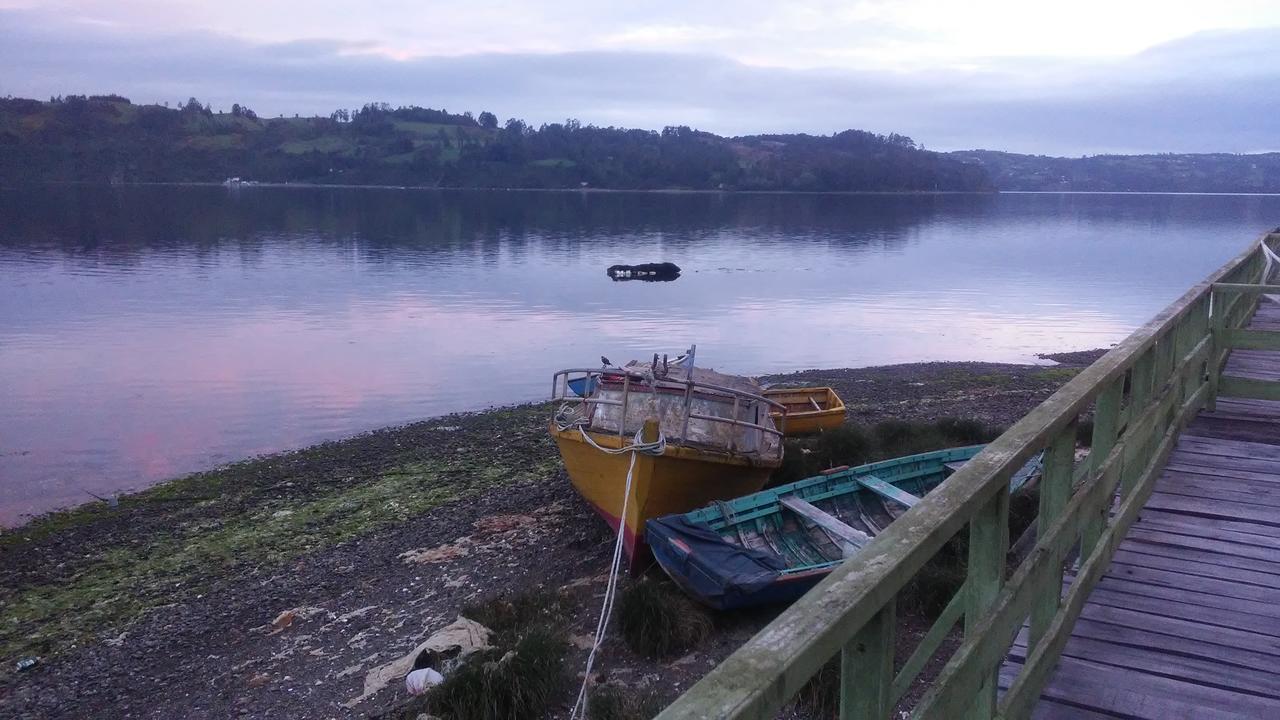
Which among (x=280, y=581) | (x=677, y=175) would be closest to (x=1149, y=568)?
(x=280, y=581)

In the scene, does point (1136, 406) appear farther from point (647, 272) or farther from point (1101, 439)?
point (647, 272)

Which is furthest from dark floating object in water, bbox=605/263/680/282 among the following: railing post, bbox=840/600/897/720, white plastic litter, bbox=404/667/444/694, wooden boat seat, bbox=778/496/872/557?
railing post, bbox=840/600/897/720

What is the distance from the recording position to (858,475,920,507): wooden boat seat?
1022cm

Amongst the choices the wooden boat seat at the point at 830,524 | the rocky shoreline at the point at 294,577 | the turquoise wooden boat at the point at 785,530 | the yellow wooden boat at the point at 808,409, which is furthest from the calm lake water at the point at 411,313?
the wooden boat seat at the point at 830,524

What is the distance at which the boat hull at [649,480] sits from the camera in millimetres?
10719

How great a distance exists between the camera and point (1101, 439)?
4.69 m

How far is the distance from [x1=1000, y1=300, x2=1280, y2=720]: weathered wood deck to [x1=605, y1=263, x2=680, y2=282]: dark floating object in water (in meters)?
49.5

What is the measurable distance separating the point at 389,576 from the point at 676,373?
4.46m

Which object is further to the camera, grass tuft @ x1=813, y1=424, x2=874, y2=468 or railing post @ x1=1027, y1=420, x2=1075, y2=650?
grass tuft @ x1=813, y1=424, x2=874, y2=468

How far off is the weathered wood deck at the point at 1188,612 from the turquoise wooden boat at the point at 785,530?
184 centimetres

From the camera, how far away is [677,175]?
19888 centimetres

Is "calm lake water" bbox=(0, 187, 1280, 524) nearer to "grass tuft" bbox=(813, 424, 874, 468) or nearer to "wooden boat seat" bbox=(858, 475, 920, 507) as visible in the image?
"grass tuft" bbox=(813, 424, 874, 468)

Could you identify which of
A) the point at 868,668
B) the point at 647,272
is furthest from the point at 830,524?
the point at 647,272

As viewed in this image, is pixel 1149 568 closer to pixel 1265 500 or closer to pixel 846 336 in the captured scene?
pixel 1265 500
